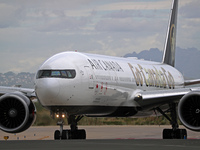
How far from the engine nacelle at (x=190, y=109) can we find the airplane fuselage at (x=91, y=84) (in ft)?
12.2

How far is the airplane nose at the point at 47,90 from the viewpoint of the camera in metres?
24.3

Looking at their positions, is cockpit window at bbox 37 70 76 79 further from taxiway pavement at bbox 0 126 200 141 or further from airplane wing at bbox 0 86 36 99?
taxiway pavement at bbox 0 126 200 141

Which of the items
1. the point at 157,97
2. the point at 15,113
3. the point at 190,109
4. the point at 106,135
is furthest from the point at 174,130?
the point at 15,113

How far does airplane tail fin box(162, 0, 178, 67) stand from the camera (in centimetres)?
4022

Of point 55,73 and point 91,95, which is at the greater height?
point 55,73

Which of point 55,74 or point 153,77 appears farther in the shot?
point 153,77

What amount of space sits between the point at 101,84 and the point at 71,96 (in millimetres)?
2359

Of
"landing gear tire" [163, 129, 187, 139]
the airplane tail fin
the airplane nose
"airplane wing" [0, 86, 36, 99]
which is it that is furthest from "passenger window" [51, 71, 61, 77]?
the airplane tail fin

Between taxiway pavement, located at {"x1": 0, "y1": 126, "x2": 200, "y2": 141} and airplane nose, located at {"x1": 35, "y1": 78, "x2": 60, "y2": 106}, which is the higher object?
airplane nose, located at {"x1": 35, "y1": 78, "x2": 60, "y2": 106}

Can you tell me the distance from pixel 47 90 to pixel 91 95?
2.60m

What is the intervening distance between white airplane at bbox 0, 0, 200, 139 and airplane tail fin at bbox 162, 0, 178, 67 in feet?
25.3

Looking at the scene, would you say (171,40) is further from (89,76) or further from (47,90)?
(47,90)

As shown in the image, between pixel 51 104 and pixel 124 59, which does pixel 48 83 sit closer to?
pixel 51 104

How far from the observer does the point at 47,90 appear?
24.3 meters
